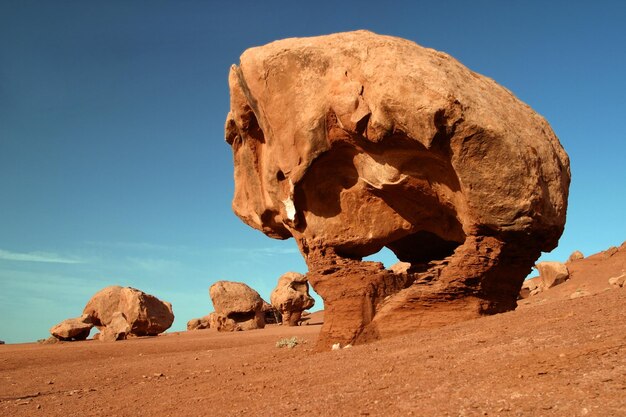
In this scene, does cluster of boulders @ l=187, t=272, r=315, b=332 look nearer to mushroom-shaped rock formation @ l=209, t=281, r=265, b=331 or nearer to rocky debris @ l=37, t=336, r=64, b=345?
mushroom-shaped rock formation @ l=209, t=281, r=265, b=331

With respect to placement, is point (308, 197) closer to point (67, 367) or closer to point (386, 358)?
point (386, 358)

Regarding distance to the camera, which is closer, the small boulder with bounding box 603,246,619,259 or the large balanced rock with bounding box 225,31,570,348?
the large balanced rock with bounding box 225,31,570,348

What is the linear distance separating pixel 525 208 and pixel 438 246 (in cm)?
440

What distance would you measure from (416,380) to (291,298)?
25706 millimetres

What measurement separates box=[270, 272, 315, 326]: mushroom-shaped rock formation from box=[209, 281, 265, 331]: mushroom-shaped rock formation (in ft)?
6.65

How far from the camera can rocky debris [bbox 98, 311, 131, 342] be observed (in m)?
25.2

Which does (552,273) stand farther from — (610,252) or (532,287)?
(610,252)

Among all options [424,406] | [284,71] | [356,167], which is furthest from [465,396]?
[284,71]

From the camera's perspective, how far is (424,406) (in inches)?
216

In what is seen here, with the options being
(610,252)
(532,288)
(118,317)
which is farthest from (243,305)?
(610,252)

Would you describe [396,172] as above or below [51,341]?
above

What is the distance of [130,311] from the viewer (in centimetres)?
2731

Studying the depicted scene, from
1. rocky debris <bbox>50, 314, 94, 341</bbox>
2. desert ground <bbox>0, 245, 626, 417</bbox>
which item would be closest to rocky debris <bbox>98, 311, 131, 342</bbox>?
rocky debris <bbox>50, 314, 94, 341</bbox>

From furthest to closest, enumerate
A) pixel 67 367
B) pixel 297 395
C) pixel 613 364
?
pixel 67 367 → pixel 297 395 → pixel 613 364
